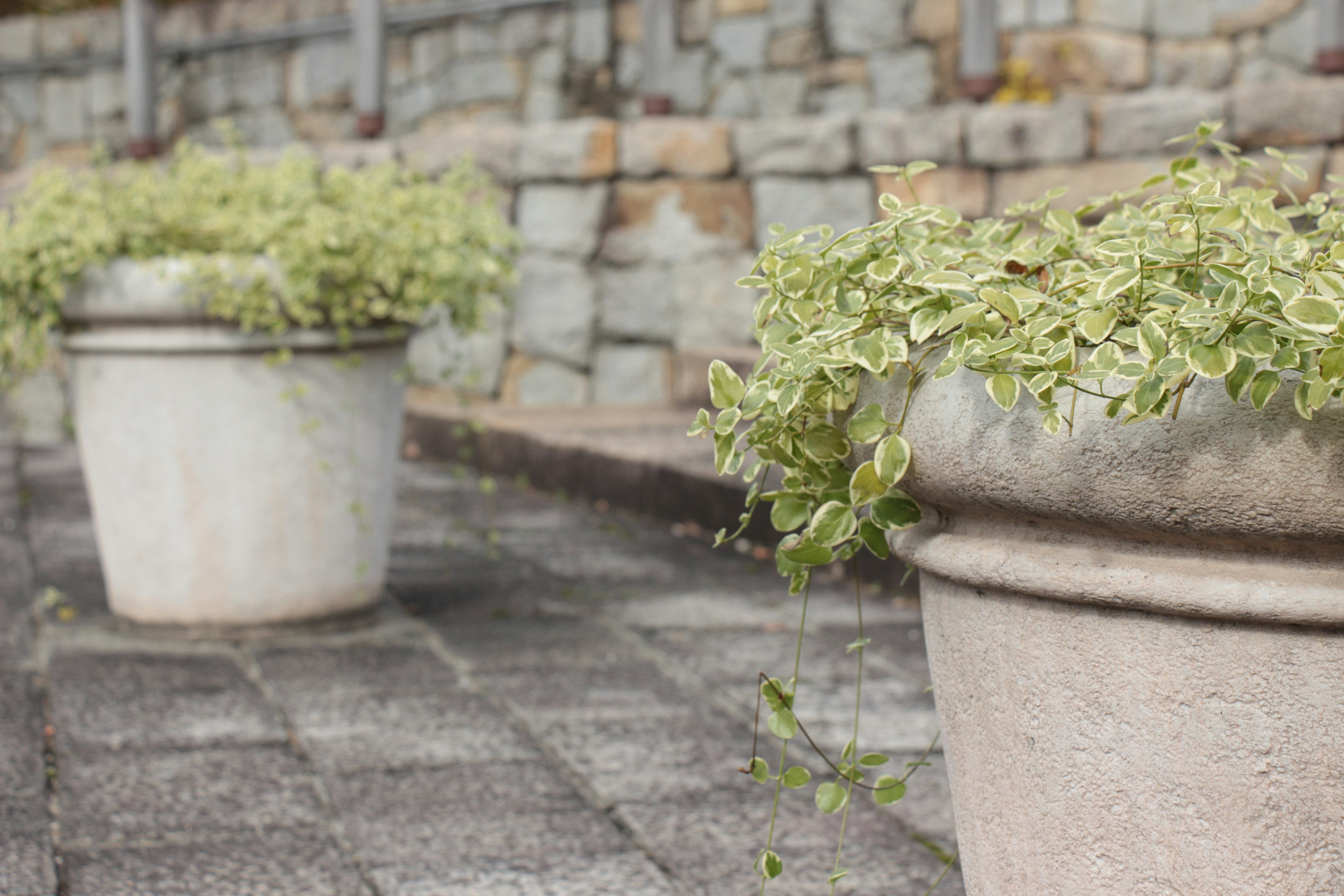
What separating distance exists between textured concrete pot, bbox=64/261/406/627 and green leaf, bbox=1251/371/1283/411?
195 cm

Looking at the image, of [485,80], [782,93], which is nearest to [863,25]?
[782,93]

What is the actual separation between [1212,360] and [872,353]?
26cm

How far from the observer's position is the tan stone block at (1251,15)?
244 inches

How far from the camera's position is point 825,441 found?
1.18 meters

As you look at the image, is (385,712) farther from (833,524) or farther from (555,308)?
(555,308)

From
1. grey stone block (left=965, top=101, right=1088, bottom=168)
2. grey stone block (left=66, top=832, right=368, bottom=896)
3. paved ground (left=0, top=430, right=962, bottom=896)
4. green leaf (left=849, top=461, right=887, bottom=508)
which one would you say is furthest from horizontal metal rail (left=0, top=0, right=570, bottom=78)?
green leaf (left=849, top=461, right=887, bottom=508)

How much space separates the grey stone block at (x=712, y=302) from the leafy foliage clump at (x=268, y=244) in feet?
7.61

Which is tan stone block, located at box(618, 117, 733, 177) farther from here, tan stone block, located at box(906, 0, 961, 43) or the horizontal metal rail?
Answer: tan stone block, located at box(906, 0, 961, 43)

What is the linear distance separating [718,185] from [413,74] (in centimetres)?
354

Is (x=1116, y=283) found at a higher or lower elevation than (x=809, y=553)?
higher

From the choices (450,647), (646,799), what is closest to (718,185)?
(450,647)

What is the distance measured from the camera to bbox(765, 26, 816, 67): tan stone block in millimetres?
7020

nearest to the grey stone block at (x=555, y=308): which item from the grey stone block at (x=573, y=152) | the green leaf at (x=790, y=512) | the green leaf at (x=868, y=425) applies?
the grey stone block at (x=573, y=152)

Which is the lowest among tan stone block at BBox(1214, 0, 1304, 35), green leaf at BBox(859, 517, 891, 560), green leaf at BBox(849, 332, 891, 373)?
green leaf at BBox(859, 517, 891, 560)
